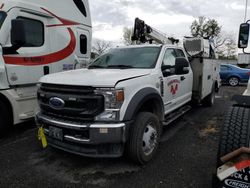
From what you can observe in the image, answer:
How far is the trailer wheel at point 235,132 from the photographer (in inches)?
89.2

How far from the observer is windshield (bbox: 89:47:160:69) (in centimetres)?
432

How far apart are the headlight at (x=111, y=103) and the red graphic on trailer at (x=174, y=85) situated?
1729 millimetres

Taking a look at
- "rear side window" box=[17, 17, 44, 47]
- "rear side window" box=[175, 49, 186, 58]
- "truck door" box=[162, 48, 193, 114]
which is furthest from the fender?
→ "rear side window" box=[17, 17, 44, 47]

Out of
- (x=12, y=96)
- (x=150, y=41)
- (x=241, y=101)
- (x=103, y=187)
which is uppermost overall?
(x=150, y=41)

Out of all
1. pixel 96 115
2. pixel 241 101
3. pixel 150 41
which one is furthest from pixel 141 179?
pixel 150 41

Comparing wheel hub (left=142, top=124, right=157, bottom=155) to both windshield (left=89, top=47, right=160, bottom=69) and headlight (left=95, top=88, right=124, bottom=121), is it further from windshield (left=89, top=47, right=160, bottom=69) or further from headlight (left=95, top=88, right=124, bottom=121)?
windshield (left=89, top=47, right=160, bottom=69)

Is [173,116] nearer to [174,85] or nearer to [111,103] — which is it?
[174,85]

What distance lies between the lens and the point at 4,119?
449 centimetres

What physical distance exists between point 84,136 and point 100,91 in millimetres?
654

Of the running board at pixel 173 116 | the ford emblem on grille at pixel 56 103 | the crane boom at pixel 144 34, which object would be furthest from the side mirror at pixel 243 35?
the crane boom at pixel 144 34

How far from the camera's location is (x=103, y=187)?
3.06 meters

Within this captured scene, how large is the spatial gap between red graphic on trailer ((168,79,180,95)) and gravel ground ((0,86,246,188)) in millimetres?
962

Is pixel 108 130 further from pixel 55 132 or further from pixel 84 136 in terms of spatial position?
pixel 55 132

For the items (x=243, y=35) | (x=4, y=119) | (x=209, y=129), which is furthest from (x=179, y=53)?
(x=4, y=119)
